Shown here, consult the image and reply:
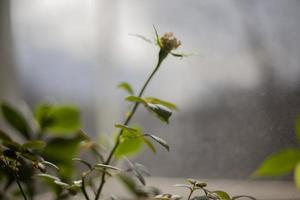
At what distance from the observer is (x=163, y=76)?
865mm

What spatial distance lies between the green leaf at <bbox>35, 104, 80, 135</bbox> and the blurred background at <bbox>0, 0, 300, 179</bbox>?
249mm

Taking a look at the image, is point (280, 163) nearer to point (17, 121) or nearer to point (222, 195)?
point (222, 195)

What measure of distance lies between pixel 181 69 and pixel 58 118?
30 cm

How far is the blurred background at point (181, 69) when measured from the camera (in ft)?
2.08

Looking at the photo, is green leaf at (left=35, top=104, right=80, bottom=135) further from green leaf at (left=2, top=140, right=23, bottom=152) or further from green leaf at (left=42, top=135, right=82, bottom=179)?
green leaf at (left=2, top=140, right=23, bottom=152)

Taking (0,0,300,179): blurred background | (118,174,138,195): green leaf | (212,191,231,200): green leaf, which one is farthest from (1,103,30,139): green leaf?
(212,191,231,200): green leaf

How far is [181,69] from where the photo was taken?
828 millimetres

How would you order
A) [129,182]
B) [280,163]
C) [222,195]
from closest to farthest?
[280,163] < [222,195] < [129,182]

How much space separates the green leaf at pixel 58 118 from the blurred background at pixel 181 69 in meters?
0.25

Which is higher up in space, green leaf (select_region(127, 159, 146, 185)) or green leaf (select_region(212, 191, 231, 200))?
green leaf (select_region(127, 159, 146, 185))

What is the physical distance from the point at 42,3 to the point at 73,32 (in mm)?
147

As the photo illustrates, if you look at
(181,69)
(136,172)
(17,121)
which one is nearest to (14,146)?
(136,172)

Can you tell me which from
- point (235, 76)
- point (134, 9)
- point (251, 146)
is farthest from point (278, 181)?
point (134, 9)

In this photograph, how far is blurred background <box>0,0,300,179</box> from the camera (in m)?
0.63
